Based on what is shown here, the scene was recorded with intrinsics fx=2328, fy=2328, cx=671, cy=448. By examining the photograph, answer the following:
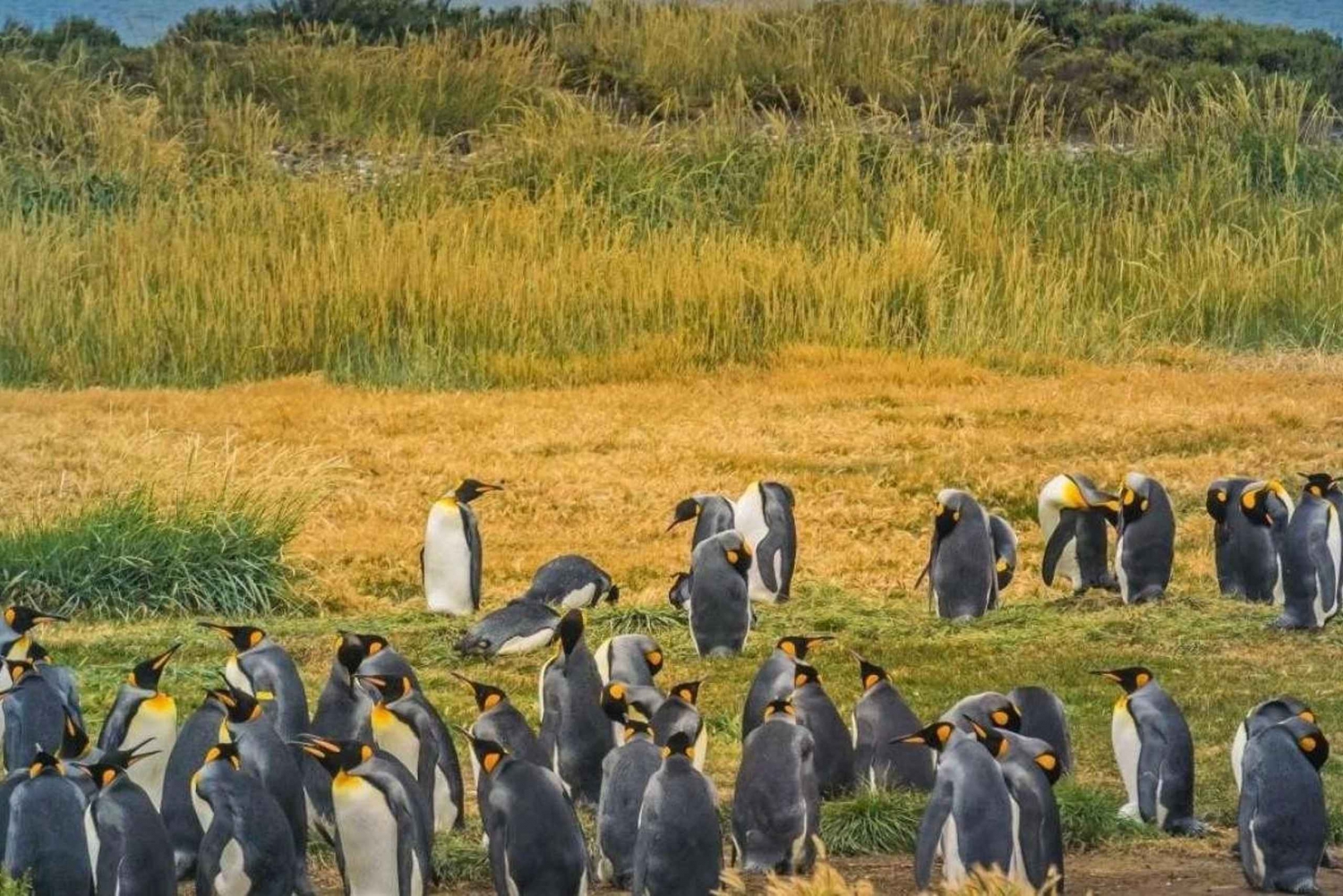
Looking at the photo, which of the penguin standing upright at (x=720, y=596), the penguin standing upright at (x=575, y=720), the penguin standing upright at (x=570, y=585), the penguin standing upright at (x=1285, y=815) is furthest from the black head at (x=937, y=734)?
the penguin standing upright at (x=570, y=585)

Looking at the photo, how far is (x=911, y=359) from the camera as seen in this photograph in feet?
53.2

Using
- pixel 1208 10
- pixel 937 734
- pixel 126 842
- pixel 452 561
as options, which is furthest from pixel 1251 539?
pixel 1208 10

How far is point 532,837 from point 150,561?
200 inches

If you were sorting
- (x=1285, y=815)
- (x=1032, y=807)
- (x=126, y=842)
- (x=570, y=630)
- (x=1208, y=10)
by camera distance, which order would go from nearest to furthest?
(x=126, y=842)
(x=1032, y=807)
(x=1285, y=815)
(x=570, y=630)
(x=1208, y=10)

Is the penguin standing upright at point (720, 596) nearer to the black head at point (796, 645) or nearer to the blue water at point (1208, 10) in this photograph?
the black head at point (796, 645)

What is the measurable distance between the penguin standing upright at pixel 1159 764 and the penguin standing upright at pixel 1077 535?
3.51 metres

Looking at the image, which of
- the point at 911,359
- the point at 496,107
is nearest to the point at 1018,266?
the point at 911,359

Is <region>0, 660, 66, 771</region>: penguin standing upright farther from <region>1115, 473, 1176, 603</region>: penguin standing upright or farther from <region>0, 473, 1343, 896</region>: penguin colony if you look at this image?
<region>1115, 473, 1176, 603</region>: penguin standing upright

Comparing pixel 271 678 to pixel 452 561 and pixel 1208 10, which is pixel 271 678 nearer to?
pixel 452 561

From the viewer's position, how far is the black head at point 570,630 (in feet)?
22.3

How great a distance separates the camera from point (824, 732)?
21.7 ft

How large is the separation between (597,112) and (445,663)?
1321 cm

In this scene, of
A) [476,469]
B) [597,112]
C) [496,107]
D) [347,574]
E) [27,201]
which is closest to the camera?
[347,574]

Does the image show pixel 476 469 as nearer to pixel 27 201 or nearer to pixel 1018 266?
pixel 1018 266
